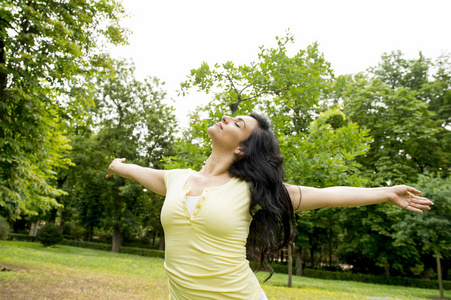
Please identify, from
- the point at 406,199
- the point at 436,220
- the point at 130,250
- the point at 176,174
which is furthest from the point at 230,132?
the point at 130,250

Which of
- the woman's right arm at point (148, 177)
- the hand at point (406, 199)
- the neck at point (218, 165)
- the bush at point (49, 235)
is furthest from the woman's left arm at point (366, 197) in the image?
the bush at point (49, 235)

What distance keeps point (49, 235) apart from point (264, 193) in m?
25.1

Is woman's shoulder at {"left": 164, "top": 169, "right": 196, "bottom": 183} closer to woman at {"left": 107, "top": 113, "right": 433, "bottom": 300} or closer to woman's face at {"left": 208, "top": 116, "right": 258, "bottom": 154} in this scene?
woman at {"left": 107, "top": 113, "right": 433, "bottom": 300}

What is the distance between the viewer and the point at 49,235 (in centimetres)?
2259

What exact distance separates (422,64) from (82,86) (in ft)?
67.9

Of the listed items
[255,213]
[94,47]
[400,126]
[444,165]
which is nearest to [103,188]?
[94,47]

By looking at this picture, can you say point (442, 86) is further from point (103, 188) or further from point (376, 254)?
point (103, 188)

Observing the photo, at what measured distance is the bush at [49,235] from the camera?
2259cm

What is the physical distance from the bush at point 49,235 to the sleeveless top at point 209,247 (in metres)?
24.8

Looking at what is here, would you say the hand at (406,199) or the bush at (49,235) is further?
the bush at (49,235)

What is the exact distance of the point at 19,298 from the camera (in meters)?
6.60

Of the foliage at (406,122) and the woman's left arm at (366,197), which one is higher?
the foliage at (406,122)

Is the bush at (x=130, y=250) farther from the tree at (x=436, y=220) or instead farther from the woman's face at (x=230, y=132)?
the woman's face at (x=230, y=132)

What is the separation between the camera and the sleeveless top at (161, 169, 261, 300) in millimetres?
1686
